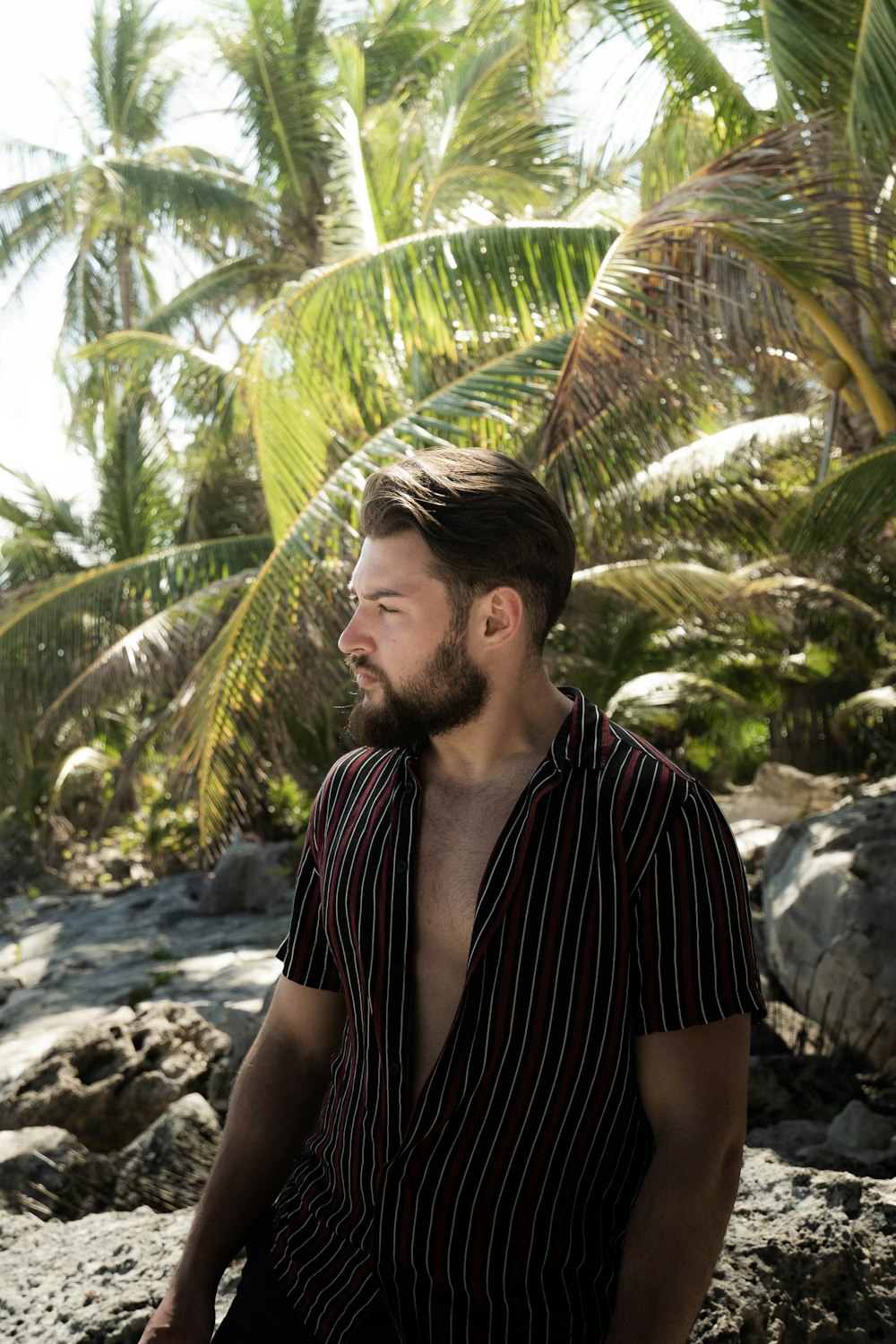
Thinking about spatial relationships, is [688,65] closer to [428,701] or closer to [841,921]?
[841,921]

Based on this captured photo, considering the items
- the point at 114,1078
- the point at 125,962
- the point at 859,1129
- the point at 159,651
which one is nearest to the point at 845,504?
the point at 859,1129

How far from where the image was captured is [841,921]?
4949mm

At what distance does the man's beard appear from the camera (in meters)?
1.63

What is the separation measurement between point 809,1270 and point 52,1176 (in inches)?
87.7

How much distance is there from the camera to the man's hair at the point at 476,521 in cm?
161

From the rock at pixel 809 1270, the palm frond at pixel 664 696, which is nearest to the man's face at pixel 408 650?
the rock at pixel 809 1270

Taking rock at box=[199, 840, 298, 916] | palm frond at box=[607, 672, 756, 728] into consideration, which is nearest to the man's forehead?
palm frond at box=[607, 672, 756, 728]

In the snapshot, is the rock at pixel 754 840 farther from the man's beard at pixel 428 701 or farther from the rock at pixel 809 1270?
the man's beard at pixel 428 701

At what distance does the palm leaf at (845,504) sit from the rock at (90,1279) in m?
4.60

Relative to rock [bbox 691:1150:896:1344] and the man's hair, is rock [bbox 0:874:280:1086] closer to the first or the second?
rock [bbox 691:1150:896:1344]

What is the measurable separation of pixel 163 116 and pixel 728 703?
16.3 meters

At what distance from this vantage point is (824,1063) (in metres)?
4.42

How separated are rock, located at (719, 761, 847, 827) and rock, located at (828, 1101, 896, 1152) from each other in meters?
6.42

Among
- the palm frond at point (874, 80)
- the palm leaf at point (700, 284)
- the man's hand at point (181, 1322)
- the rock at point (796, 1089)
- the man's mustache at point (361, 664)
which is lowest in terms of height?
the rock at point (796, 1089)
